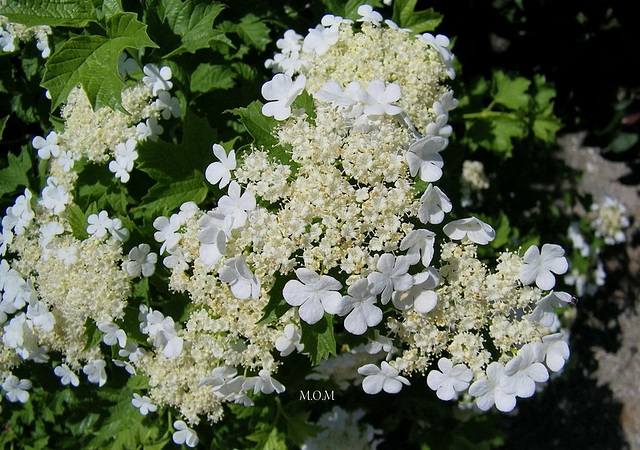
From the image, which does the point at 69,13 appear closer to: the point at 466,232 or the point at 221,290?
the point at 221,290

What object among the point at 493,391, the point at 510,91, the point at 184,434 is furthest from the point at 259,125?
the point at 510,91

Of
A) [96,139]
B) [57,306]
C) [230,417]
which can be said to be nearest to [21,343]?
[57,306]

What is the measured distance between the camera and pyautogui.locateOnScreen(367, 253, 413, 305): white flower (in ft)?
6.46

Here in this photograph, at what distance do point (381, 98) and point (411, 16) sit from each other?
3.68 feet

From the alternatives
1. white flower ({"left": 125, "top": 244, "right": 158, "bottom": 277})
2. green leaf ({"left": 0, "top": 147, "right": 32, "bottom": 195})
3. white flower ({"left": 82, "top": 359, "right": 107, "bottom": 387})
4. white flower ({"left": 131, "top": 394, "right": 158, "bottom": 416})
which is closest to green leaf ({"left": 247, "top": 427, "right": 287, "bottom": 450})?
white flower ({"left": 131, "top": 394, "right": 158, "bottom": 416})

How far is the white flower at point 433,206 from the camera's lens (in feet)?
6.79

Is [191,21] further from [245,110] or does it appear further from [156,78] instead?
[245,110]

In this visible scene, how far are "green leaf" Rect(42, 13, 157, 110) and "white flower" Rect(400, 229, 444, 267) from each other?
118 cm

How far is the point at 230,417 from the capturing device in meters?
3.43

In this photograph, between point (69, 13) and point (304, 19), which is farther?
point (304, 19)

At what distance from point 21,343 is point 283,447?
1392 mm

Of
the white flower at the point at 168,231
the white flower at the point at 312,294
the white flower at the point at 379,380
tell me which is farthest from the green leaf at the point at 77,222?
the white flower at the point at 379,380

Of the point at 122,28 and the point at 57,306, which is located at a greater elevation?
the point at 122,28

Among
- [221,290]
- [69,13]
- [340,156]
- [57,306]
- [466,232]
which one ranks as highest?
[69,13]
